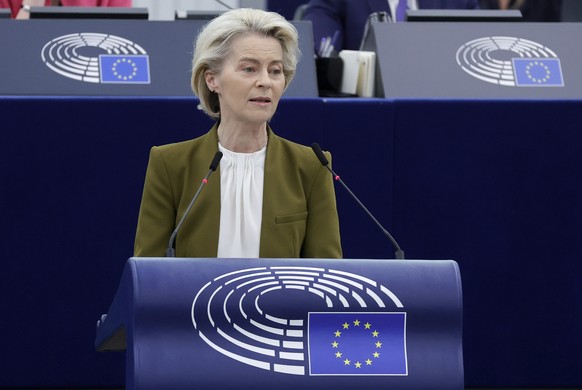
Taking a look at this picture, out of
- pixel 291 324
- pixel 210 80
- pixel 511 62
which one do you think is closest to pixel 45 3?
pixel 511 62

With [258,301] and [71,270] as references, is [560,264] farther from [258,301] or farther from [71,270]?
[258,301]

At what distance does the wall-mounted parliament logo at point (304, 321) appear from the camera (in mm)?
2201

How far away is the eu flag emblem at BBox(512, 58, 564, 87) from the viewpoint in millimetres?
4199

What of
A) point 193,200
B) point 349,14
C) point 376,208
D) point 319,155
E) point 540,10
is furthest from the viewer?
point 540,10

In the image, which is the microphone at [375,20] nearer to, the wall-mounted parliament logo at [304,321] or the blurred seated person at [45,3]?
the blurred seated person at [45,3]

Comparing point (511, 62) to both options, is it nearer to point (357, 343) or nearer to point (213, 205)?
point (213, 205)

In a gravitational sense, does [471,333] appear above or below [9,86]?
below

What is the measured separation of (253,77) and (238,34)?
0.33 feet

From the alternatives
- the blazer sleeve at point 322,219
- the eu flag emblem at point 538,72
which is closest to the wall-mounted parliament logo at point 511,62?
the eu flag emblem at point 538,72

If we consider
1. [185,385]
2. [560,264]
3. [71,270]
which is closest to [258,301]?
[185,385]

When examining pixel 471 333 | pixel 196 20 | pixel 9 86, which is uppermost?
pixel 196 20

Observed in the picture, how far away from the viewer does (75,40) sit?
13.4 feet

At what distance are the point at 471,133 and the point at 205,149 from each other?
148 centimetres

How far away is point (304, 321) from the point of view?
87.9 inches
